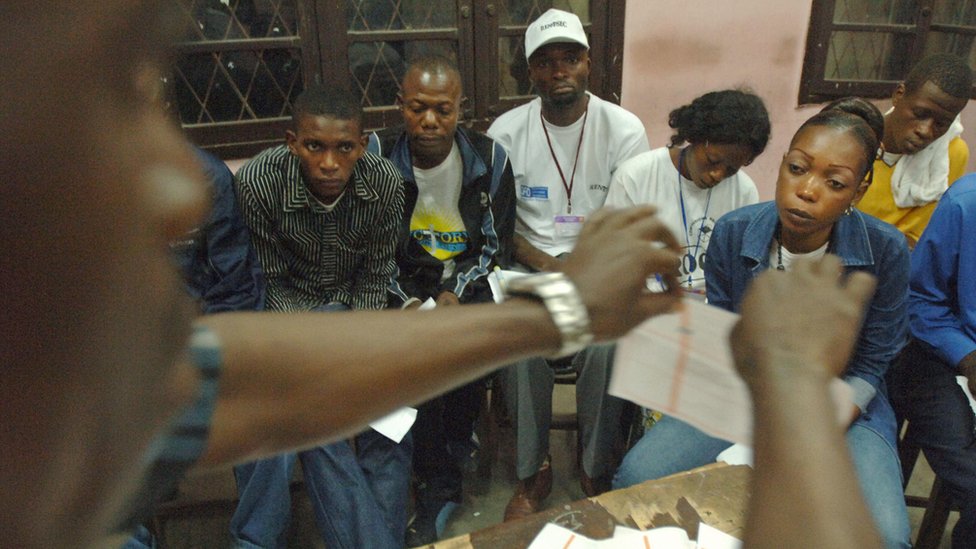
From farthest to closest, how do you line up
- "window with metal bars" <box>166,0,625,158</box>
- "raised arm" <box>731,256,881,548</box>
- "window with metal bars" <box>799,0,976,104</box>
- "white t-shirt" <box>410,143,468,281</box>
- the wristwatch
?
"window with metal bars" <box>799,0,976,104</box>
"window with metal bars" <box>166,0,625,158</box>
"white t-shirt" <box>410,143,468,281</box>
the wristwatch
"raised arm" <box>731,256,881,548</box>

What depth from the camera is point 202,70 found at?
A: 284 centimetres

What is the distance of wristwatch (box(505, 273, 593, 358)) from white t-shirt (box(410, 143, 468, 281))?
5.31 feet

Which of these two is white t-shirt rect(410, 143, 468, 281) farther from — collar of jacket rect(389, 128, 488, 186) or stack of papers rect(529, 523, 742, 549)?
stack of papers rect(529, 523, 742, 549)

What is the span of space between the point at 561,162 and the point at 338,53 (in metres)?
1.10

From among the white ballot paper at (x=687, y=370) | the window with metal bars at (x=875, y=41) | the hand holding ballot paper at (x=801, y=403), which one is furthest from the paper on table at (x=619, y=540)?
the window with metal bars at (x=875, y=41)

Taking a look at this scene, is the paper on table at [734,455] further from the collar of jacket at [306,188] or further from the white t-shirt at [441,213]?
the collar of jacket at [306,188]

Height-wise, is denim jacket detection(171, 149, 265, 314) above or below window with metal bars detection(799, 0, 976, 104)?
below

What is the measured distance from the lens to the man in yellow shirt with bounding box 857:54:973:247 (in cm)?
255

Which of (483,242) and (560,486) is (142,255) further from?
(560,486)

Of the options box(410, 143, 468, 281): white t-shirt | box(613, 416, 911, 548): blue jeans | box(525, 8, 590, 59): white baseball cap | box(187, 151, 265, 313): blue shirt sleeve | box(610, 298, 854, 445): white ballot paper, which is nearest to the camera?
box(610, 298, 854, 445): white ballot paper

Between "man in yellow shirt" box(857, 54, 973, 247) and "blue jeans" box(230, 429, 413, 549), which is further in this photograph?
"man in yellow shirt" box(857, 54, 973, 247)

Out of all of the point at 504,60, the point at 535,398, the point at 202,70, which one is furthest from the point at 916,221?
the point at 202,70

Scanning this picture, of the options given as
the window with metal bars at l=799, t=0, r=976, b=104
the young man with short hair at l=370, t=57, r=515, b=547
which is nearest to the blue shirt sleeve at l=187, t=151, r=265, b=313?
the young man with short hair at l=370, t=57, r=515, b=547

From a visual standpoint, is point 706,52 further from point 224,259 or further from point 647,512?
point 647,512
